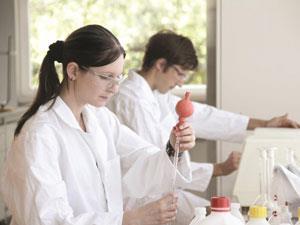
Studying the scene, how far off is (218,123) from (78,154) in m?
1.52

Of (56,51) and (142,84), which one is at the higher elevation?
(56,51)

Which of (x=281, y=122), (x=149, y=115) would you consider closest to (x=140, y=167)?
(x=149, y=115)

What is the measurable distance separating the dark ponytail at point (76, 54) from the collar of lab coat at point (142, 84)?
1011mm

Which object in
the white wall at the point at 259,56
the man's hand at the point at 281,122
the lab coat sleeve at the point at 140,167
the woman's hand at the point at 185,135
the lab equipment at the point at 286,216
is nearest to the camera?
the lab equipment at the point at 286,216

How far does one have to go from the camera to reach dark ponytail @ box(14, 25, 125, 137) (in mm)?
2025

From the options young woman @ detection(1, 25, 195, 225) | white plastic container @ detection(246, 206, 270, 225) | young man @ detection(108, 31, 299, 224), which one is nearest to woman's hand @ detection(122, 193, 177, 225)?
young woman @ detection(1, 25, 195, 225)

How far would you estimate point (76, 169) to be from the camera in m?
2.09

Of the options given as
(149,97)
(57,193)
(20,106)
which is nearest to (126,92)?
(149,97)

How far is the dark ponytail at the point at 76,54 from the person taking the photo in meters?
2.03

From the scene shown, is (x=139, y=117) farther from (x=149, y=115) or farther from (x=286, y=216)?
(x=286, y=216)

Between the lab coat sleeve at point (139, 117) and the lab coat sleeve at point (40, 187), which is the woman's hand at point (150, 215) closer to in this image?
the lab coat sleeve at point (40, 187)

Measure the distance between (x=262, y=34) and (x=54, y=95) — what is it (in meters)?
1.78

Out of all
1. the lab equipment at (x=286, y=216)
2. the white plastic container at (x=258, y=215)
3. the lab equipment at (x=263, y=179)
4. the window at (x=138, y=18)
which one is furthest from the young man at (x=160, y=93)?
the window at (x=138, y=18)

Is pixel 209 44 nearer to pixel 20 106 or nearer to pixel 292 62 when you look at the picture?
pixel 292 62
